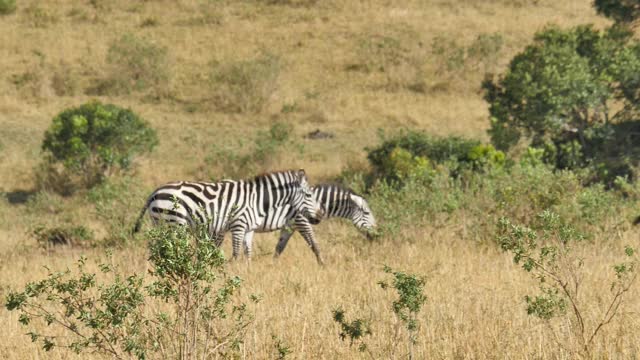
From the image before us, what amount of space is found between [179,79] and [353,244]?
22.9m

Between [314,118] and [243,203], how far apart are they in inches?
713

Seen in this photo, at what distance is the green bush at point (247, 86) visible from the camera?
3019cm

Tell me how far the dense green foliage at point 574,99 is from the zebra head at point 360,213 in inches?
303

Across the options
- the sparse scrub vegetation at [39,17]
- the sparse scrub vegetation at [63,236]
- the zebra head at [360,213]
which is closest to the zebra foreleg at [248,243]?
the zebra head at [360,213]

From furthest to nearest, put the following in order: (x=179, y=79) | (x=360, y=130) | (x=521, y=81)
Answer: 1. (x=179, y=79)
2. (x=360, y=130)
3. (x=521, y=81)

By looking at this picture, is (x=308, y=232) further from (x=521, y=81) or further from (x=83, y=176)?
(x=83, y=176)

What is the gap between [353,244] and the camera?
37.8 feet

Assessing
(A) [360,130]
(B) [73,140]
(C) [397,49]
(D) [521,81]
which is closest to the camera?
(D) [521,81]

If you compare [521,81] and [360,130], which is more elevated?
[521,81]

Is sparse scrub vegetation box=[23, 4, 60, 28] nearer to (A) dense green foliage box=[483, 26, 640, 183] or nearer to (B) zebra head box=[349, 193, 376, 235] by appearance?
(A) dense green foliage box=[483, 26, 640, 183]

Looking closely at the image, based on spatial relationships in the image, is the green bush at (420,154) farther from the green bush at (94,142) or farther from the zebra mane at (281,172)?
the zebra mane at (281,172)

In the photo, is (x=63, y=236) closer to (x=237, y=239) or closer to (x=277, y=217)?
(x=237, y=239)

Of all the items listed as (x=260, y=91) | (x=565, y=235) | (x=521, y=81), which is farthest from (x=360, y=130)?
(x=565, y=235)

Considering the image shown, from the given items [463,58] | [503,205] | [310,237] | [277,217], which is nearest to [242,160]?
[277,217]
